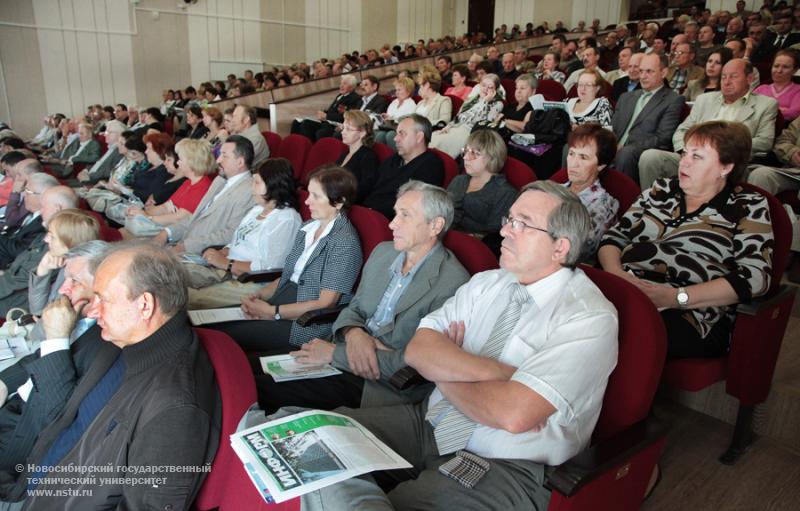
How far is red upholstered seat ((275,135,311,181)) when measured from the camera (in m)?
4.41

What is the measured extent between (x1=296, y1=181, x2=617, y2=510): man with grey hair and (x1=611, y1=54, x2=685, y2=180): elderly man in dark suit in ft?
6.92

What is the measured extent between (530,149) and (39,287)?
3.01 meters

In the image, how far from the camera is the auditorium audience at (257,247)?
2742mm

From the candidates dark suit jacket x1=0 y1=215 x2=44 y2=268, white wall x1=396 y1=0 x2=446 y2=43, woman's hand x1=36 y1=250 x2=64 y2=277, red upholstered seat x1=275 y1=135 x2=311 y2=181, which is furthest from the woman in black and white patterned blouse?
white wall x1=396 y1=0 x2=446 y2=43

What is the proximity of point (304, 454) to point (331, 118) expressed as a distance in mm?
5704

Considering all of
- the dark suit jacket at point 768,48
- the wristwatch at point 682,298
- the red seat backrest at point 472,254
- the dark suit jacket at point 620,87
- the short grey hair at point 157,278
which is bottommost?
the wristwatch at point 682,298

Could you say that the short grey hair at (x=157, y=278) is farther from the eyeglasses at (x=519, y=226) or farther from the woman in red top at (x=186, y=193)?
the woman in red top at (x=186, y=193)

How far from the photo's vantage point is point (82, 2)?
10.8 meters

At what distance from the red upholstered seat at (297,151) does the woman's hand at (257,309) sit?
2.04m

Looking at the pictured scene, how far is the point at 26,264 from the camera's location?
2.76m

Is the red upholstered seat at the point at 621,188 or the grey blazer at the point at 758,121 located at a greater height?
the grey blazer at the point at 758,121

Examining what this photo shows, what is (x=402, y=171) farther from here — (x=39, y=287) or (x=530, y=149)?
(x=39, y=287)

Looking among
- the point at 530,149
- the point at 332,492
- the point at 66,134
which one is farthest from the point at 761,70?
the point at 66,134

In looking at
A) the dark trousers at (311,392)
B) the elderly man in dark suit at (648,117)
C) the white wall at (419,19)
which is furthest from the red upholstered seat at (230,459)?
the white wall at (419,19)
